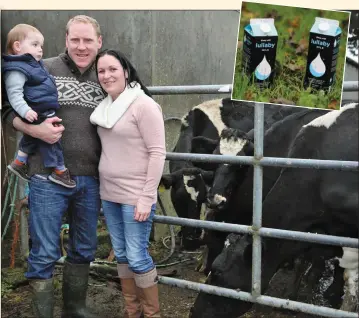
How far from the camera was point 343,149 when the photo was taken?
332cm

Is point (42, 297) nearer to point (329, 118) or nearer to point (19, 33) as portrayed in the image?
point (19, 33)

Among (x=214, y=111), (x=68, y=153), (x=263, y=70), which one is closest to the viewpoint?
(x=263, y=70)

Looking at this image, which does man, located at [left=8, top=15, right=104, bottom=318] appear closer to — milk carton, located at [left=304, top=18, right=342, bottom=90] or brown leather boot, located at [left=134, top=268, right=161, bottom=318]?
brown leather boot, located at [left=134, top=268, right=161, bottom=318]

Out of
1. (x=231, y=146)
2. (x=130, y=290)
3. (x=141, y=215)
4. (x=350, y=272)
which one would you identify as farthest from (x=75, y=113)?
(x=350, y=272)

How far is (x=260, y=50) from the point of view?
116 inches

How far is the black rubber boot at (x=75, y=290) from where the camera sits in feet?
11.8

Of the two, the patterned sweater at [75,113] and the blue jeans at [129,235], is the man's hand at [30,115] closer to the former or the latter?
the patterned sweater at [75,113]

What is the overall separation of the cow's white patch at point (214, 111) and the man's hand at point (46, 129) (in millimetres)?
3046

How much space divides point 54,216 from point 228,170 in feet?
5.33

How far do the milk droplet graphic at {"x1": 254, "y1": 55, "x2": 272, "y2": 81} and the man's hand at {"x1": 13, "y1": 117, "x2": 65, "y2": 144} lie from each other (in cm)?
108

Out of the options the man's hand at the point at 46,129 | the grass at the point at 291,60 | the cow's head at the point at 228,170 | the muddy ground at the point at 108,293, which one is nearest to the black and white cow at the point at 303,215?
the muddy ground at the point at 108,293

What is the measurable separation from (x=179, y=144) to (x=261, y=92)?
3.09 m

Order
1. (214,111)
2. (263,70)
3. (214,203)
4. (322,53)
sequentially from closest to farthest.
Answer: (322,53)
(263,70)
(214,203)
(214,111)

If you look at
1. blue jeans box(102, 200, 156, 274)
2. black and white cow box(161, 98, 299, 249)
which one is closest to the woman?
blue jeans box(102, 200, 156, 274)
